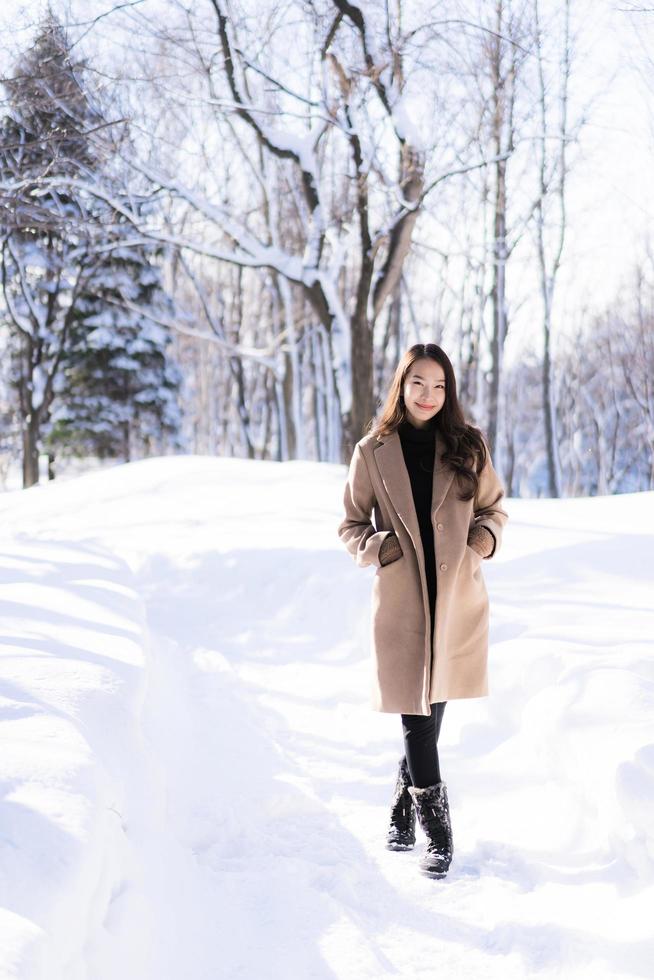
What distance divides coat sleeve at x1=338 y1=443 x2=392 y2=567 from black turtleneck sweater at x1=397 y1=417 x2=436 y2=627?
143mm

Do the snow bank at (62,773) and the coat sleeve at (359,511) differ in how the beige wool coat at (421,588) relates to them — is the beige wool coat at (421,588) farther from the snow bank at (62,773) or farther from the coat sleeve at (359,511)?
the snow bank at (62,773)

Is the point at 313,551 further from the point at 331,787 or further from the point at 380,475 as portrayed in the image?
the point at 380,475

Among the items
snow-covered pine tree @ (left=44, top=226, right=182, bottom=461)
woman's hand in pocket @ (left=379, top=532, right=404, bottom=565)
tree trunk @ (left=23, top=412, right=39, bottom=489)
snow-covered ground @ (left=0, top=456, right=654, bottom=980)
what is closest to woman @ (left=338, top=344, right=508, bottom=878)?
woman's hand in pocket @ (left=379, top=532, right=404, bottom=565)

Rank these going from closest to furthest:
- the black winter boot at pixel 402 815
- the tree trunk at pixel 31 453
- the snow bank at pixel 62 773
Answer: the snow bank at pixel 62 773
the black winter boot at pixel 402 815
the tree trunk at pixel 31 453

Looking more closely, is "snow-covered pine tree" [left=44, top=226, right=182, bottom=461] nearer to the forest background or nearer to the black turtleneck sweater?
the forest background

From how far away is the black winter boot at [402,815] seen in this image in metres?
3.24

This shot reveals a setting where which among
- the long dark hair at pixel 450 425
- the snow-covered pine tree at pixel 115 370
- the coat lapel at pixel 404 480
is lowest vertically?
the coat lapel at pixel 404 480

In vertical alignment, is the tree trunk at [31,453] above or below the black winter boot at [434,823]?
above

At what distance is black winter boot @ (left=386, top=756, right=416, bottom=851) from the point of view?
3.24 meters

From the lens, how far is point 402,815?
10.7 ft

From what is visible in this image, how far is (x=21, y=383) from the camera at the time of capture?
76.6 ft

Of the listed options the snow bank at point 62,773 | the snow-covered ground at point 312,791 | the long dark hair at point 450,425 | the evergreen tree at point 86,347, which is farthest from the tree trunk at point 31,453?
the long dark hair at point 450,425

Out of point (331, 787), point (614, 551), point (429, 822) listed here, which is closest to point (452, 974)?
point (429, 822)

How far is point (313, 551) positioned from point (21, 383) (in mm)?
17909
